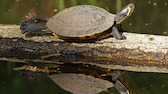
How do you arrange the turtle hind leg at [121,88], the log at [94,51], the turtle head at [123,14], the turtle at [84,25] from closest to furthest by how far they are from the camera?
1. the turtle hind leg at [121,88]
2. the log at [94,51]
3. the turtle at [84,25]
4. the turtle head at [123,14]

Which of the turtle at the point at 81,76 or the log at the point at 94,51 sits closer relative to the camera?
the turtle at the point at 81,76

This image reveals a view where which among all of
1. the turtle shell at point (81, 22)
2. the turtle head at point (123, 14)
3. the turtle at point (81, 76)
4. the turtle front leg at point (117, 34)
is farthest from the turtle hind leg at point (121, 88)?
the turtle head at point (123, 14)

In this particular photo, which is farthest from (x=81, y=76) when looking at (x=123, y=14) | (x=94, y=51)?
(x=123, y=14)

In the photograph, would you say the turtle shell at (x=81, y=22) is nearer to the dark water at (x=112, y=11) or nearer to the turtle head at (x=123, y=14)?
the turtle head at (x=123, y=14)

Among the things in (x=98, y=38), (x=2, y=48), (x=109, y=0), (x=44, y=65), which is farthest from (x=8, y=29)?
(x=109, y=0)

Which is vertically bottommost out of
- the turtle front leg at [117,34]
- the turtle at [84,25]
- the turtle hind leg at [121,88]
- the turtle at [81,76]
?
the turtle hind leg at [121,88]

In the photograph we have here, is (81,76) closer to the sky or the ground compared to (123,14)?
closer to the ground

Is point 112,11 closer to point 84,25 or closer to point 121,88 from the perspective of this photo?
point 84,25
